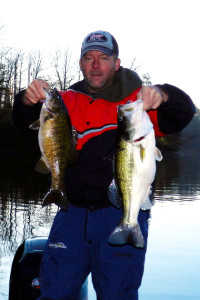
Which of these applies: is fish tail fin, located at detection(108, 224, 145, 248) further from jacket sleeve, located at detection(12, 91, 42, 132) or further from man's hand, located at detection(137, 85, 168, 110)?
jacket sleeve, located at detection(12, 91, 42, 132)

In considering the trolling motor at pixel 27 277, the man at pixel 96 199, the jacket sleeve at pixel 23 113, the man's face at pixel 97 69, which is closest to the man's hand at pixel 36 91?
the man at pixel 96 199

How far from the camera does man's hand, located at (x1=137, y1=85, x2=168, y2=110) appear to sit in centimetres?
362

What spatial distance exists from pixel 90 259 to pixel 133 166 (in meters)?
1.03

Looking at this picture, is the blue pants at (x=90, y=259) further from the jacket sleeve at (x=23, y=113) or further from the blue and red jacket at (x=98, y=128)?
the jacket sleeve at (x=23, y=113)

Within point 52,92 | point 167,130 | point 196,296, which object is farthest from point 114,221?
point 196,296

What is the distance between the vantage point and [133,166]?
351 cm

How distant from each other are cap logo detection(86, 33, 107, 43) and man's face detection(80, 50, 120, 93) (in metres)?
0.10

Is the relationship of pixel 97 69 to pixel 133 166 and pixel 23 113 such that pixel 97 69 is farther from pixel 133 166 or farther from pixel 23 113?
pixel 133 166

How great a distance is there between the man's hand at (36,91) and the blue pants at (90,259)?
100 cm

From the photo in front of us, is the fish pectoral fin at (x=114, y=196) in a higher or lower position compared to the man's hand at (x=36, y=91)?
lower

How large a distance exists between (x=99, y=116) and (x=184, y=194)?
1572cm

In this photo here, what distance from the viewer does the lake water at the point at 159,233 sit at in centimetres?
761

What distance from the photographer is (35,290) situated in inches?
182

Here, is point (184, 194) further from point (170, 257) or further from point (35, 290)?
point (35, 290)
